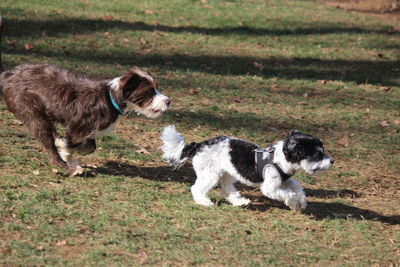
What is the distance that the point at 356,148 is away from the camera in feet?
29.7

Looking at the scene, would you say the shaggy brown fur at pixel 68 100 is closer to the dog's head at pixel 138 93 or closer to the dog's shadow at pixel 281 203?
the dog's head at pixel 138 93

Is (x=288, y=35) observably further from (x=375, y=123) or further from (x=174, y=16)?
(x=375, y=123)

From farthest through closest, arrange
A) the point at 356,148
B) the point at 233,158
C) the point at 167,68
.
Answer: the point at 167,68, the point at 356,148, the point at 233,158

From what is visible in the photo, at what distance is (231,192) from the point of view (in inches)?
264

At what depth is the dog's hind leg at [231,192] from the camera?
261 inches

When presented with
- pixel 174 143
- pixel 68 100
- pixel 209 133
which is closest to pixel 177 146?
pixel 174 143

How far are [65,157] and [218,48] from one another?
7901 mm

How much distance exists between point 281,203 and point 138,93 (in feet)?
6.38

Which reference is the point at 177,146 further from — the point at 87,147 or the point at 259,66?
the point at 259,66

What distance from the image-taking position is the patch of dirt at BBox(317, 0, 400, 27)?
20.6 metres

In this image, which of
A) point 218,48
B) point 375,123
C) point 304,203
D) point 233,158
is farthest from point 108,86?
point 218,48

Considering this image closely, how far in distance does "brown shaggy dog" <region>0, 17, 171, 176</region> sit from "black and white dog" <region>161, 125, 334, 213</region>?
1.76 ft

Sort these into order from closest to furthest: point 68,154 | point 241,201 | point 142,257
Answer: point 142,257 < point 241,201 < point 68,154

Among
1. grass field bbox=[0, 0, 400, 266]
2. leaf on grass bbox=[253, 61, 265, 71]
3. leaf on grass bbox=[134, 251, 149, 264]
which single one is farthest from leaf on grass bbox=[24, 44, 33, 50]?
leaf on grass bbox=[134, 251, 149, 264]
